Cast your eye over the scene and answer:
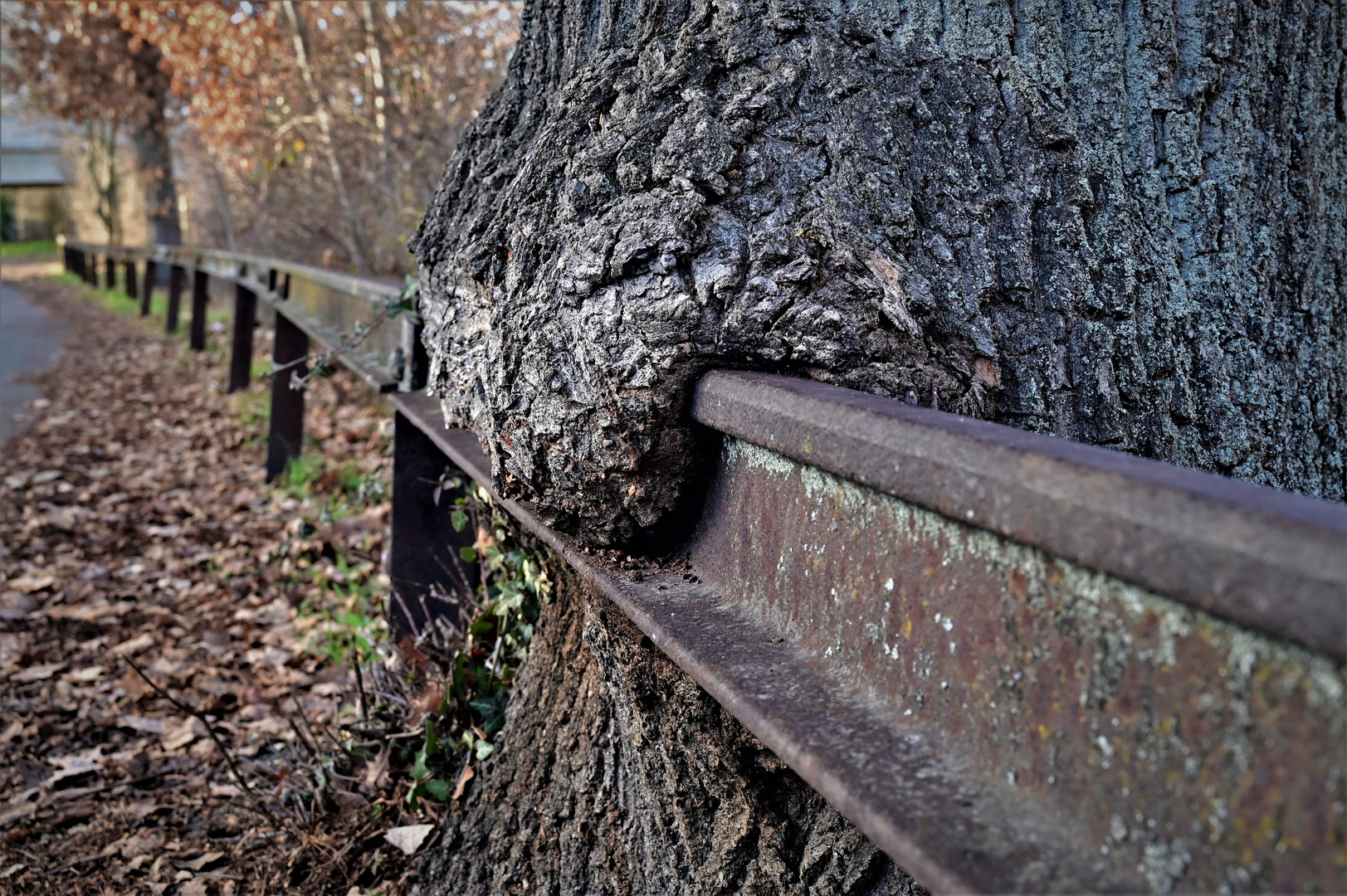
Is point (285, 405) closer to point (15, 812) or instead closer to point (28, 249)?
point (15, 812)

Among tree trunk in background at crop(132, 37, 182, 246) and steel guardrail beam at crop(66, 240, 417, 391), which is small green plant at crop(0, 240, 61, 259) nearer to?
tree trunk in background at crop(132, 37, 182, 246)

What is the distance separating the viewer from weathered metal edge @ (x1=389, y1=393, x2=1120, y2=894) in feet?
2.84

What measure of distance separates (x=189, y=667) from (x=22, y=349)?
11937 millimetres

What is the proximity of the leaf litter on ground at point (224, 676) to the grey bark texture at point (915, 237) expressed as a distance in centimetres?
100

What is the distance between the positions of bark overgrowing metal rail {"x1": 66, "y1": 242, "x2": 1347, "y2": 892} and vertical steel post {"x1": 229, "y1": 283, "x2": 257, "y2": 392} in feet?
26.6

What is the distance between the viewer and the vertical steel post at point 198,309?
1166 cm

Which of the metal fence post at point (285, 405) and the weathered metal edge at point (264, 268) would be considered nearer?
the weathered metal edge at point (264, 268)

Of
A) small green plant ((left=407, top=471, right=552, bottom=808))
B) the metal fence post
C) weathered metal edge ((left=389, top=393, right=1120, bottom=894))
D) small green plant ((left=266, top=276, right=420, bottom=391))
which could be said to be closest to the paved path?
the metal fence post

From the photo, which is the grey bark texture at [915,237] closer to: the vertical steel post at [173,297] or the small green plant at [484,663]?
the small green plant at [484,663]

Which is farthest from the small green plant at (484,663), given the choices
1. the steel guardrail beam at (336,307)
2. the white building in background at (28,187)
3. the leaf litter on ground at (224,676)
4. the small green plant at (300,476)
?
the white building in background at (28,187)

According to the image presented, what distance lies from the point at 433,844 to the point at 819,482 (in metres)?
1.94

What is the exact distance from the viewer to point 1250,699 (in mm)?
751

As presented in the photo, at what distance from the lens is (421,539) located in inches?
146

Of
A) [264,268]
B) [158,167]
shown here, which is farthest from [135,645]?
[158,167]
